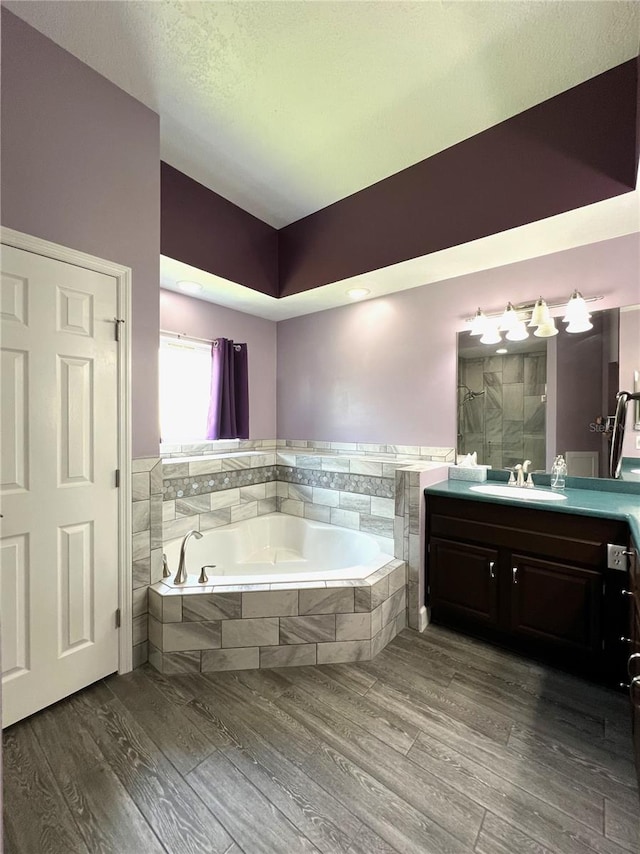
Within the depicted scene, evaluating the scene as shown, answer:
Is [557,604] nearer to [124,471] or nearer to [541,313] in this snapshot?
[541,313]

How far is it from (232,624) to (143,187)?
2354 mm

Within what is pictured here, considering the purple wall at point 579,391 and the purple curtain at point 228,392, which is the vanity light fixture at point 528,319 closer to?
the purple wall at point 579,391

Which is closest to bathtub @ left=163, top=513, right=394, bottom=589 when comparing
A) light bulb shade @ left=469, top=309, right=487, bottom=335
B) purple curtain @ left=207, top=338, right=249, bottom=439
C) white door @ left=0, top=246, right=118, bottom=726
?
white door @ left=0, top=246, right=118, bottom=726

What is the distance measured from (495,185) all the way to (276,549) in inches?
118

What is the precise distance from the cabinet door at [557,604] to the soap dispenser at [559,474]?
0.63 metres

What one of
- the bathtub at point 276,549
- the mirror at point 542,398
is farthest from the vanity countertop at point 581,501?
the bathtub at point 276,549

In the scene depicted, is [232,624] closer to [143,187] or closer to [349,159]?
[143,187]

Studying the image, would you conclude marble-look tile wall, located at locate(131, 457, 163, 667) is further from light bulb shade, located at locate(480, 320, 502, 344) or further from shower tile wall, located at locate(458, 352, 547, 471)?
light bulb shade, located at locate(480, 320, 502, 344)

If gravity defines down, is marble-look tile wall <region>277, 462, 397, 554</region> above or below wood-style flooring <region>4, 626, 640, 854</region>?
above

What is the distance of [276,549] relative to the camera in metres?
3.38

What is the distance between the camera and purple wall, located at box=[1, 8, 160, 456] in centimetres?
168

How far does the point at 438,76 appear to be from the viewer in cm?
191

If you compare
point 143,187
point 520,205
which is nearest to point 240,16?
point 143,187

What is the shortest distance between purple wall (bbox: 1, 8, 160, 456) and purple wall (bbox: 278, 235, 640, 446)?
1.80 meters
